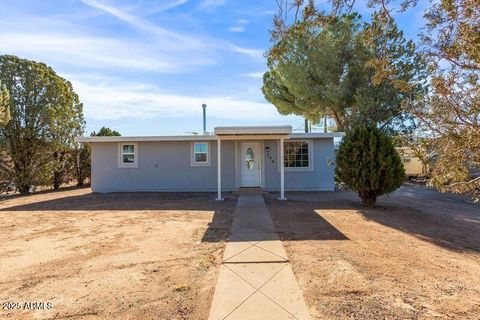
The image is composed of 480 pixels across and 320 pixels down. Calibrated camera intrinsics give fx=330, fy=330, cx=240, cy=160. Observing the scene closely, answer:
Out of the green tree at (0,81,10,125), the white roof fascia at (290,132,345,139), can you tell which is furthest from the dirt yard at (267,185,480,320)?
the green tree at (0,81,10,125)

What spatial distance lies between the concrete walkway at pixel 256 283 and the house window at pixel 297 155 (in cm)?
819

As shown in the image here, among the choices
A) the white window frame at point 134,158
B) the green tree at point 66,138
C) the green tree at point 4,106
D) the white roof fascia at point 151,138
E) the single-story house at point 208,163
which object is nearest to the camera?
the green tree at point 4,106

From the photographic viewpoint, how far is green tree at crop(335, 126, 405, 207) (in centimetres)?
946

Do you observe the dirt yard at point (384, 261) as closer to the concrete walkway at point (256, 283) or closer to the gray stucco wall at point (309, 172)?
the concrete walkway at point (256, 283)

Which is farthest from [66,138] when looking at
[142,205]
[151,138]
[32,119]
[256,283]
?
[256,283]

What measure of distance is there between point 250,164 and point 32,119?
399 inches

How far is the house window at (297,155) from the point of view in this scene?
14.5 m

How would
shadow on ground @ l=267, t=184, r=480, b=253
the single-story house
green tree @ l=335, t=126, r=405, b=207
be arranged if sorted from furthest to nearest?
1. the single-story house
2. green tree @ l=335, t=126, r=405, b=207
3. shadow on ground @ l=267, t=184, r=480, b=253

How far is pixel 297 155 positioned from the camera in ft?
47.9

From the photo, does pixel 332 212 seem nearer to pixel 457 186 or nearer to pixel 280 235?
pixel 280 235

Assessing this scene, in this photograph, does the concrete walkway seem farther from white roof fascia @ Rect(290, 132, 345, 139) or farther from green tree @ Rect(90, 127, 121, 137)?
green tree @ Rect(90, 127, 121, 137)

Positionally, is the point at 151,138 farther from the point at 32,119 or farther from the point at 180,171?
the point at 32,119

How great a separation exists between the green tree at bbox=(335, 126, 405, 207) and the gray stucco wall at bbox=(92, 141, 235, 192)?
232 inches

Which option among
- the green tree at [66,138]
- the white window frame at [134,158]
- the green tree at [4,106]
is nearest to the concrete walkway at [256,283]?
the white window frame at [134,158]
